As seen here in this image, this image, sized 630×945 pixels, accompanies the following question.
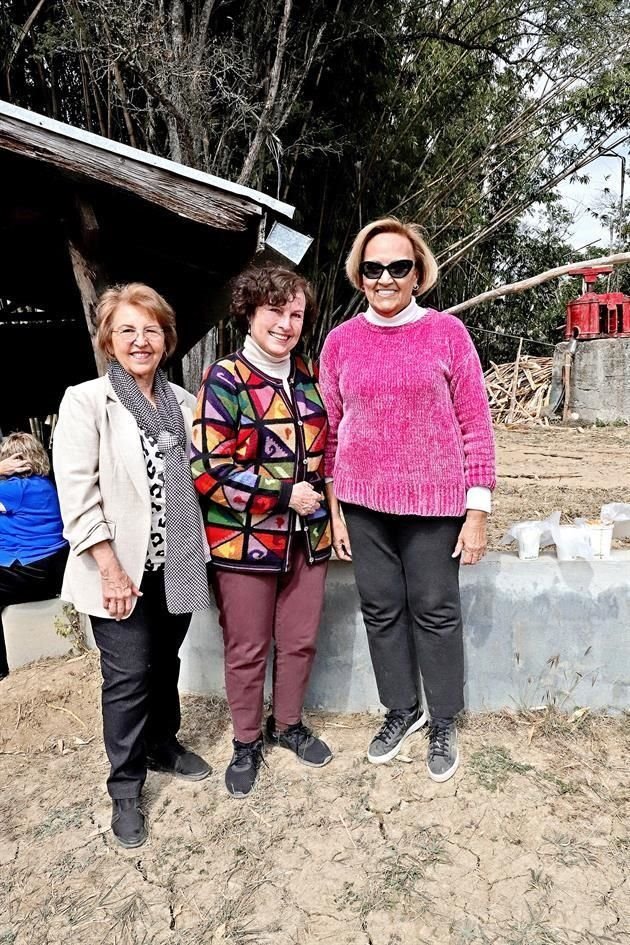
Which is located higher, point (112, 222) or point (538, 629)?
point (112, 222)

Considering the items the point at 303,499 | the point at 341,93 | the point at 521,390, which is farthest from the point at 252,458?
the point at 521,390

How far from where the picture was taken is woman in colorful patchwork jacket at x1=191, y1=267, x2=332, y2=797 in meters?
2.21

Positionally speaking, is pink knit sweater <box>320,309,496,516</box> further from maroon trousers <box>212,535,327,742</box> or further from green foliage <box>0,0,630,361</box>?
green foliage <box>0,0,630,361</box>

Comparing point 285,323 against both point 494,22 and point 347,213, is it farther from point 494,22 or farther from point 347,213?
point 494,22

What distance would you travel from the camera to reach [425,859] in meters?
2.09

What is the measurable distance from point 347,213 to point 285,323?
26.0ft

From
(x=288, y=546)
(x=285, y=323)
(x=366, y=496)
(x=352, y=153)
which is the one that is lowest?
(x=288, y=546)

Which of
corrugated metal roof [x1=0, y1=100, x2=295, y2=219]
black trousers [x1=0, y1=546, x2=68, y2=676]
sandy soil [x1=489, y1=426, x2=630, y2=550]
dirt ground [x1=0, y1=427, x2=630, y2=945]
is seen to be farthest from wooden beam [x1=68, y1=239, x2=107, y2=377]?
sandy soil [x1=489, y1=426, x2=630, y2=550]

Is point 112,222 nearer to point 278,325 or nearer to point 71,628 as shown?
point 278,325

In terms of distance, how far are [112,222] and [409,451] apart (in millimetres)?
2366

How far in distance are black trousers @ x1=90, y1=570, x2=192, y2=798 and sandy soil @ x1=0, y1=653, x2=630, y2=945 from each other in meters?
0.24

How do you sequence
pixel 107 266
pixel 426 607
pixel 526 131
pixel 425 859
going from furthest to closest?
pixel 526 131, pixel 107 266, pixel 426 607, pixel 425 859

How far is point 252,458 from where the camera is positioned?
2254 mm

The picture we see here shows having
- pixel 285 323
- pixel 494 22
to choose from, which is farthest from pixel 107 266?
pixel 494 22
